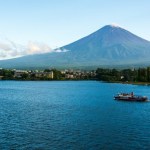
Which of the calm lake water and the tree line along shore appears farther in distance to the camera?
the tree line along shore

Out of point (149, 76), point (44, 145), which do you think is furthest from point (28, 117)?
point (149, 76)

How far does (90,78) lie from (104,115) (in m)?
123

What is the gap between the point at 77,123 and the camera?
3419 cm

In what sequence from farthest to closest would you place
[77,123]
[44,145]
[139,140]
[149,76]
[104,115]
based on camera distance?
[149,76]
[104,115]
[77,123]
[139,140]
[44,145]

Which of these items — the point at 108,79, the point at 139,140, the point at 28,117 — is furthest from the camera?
the point at 108,79

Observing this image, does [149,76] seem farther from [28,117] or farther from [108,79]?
[28,117]

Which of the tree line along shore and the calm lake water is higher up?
the tree line along shore

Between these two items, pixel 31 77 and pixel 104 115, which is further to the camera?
pixel 31 77

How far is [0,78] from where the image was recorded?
168 m

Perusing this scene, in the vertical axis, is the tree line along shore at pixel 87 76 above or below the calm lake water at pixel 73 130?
above

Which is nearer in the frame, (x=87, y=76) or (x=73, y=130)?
(x=73, y=130)

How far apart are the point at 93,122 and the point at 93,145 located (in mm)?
9470

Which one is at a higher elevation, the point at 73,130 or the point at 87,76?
the point at 87,76

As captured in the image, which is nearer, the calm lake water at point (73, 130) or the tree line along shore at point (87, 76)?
the calm lake water at point (73, 130)
